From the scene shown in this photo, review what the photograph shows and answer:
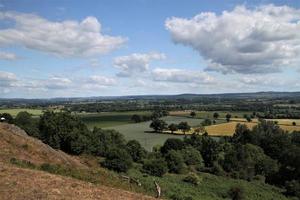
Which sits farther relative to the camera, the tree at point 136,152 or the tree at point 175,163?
the tree at point 136,152

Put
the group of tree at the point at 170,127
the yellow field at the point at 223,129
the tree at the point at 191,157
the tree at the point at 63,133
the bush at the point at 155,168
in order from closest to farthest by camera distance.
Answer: the bush at the point at 155,168 < the tree at the point at 63,133 < the tree at the point at 191,157 < the yellow field at the point at 223,129 < the group of tree at the point at 170,127

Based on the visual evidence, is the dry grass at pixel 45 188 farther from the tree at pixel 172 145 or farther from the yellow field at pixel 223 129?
the yellow field at pixel 223 129

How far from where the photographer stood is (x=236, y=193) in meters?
68.1

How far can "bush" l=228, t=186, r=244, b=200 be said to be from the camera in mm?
67625

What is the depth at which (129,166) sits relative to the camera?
2884 inches

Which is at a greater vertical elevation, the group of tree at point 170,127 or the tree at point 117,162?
the tree at point 117,162

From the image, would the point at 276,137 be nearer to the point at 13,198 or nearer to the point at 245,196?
the point at 245,196

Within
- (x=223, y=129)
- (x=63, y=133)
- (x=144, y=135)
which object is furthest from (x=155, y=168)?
(x=223, y=129)

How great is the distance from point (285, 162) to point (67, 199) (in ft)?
324

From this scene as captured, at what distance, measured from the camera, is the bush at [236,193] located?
67625 mm

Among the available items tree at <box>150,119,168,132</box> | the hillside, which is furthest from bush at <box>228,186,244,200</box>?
tree at <box>150,119,168,132</box>

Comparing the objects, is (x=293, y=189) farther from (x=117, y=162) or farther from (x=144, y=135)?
(x=144, y=135)

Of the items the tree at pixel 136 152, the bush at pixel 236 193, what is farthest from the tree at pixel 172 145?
the bush at pixel 236 193

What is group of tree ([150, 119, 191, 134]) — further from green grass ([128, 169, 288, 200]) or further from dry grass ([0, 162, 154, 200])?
dry grass ([0, 162, 154, 200])
